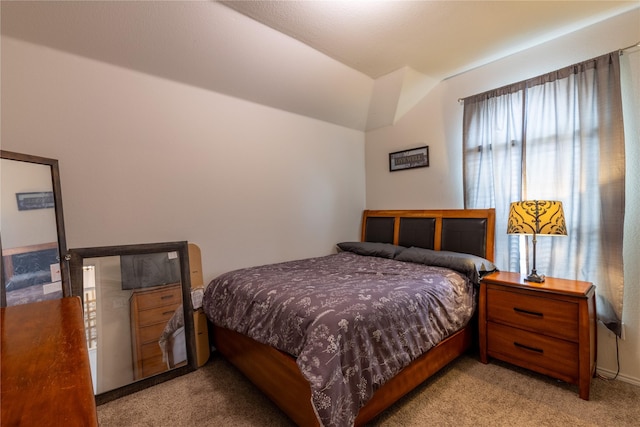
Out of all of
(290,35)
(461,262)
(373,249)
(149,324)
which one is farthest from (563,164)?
(149,324)

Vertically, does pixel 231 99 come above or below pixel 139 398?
above

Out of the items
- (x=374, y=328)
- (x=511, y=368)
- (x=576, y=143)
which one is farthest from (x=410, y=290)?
(x=576, y=143)

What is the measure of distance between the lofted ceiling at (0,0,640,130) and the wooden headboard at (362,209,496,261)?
4.71ft

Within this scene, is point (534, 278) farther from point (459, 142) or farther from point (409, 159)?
point (409, 159)

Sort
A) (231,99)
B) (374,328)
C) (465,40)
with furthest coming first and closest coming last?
(231,99)
(465,40)
(374,328)

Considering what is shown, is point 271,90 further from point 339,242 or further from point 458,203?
point 458,203

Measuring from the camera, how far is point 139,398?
2004 millimetres

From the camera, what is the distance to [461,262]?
7.79ft

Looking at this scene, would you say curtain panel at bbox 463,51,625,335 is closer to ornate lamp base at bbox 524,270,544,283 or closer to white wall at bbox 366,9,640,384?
white wall at bbox 366,9,640,384

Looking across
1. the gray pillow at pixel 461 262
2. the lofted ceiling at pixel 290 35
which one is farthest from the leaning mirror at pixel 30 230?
the gray pillow at pixel 461 262

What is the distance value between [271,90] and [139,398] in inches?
108

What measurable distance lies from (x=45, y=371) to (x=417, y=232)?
119 inches

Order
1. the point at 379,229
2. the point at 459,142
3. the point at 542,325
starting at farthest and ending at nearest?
the point at 379,229
the point at 459,142
the point at 542,325

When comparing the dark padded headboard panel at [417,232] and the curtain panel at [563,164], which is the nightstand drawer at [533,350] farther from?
the dark padded headboard panel at [417,232]
